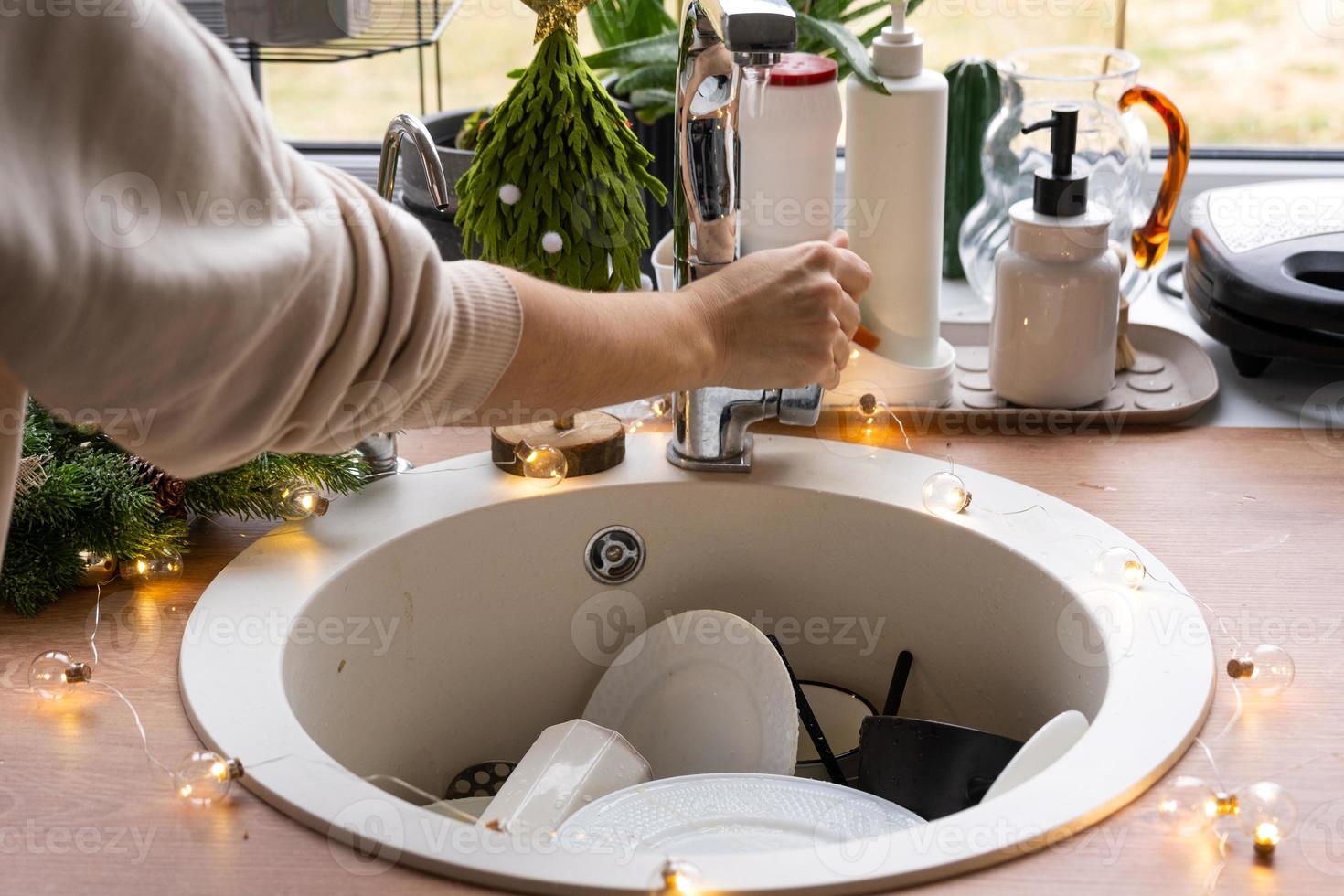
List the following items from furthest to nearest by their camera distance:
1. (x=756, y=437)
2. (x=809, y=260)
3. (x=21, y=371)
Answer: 1. (x=756, y=437)
2. (x=809, y=260)
3. (x=21, y=371)

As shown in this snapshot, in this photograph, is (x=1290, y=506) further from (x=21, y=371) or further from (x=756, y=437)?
(x=21, y=371)

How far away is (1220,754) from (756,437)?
1.40 feet

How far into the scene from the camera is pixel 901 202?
100cm

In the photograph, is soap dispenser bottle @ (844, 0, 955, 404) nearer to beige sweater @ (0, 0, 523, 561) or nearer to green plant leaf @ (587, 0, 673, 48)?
green plant leaf @ (587, 0, 673, 48)

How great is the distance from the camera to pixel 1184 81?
3248 millimetres

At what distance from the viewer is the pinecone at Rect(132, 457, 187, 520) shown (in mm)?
843

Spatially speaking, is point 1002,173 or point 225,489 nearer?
point 225,489

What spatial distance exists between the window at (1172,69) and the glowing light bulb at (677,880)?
2660 mm

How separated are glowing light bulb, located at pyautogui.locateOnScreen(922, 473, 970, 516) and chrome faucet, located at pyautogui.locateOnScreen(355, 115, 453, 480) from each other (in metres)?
0.36

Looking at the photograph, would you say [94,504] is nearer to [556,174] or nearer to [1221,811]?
[556,174]

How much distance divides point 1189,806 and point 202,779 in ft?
1.45

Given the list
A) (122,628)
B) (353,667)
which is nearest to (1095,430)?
(353,667)
